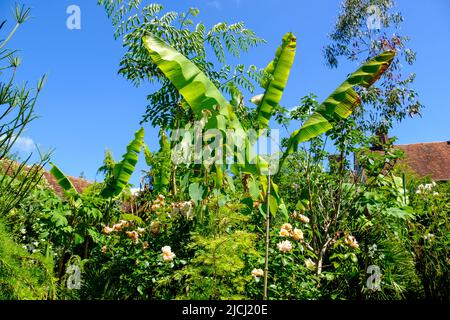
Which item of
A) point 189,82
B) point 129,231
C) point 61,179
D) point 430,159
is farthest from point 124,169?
point 430,159

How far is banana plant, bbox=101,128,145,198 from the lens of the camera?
513cm

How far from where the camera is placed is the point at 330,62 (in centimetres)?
1235

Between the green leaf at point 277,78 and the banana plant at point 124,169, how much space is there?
1.58 m

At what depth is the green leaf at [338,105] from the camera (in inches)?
185

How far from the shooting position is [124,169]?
524cm

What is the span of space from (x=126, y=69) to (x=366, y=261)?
4.86m

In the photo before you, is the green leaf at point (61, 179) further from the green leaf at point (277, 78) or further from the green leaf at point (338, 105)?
the green leaf at point (338, 105)

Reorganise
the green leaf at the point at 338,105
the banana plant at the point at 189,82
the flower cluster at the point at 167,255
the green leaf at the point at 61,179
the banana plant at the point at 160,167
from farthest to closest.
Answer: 1. the green leaf at the point at 61,179
2. the banana plant at the point at 160,167
3. the green leaf at the point at 338,105
4. the banana plant at the point at 189,82
5. the flower cluster at the point at 167,255

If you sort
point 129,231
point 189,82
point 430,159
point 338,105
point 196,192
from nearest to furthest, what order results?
1. point 196,192
2. point 129,231
3. point 189,82
4. point 338,105
5. point 430,159

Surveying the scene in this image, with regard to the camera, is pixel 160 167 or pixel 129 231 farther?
pixel 160 167

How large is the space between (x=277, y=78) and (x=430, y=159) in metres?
13.9

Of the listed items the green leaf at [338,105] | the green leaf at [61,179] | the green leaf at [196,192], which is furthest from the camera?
the green leaf at [61,179]

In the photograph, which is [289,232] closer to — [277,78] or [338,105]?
[338,105]

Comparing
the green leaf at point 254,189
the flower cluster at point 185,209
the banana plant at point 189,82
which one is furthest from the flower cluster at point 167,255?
the banana plant at point 189,82
